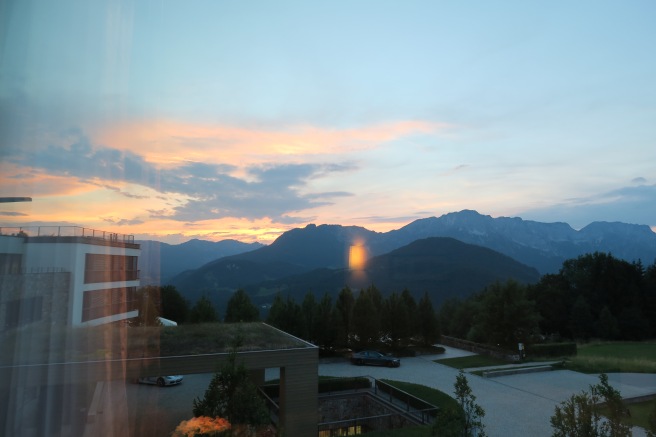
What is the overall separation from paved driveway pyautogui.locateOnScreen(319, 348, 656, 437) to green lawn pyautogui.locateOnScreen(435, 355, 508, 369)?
2.73ft

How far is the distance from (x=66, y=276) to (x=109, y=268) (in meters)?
6.85

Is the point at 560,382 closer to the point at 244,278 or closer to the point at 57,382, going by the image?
the point at 57,382

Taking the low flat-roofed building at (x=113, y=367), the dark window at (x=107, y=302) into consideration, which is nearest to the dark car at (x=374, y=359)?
the low flat-roofed building at (x=113, y=367)

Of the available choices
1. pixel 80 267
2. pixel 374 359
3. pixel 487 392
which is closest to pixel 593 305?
pixel 374 359

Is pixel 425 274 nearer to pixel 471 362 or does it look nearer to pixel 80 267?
pixel 471 362

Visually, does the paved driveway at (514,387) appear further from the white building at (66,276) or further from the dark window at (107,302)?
the white building at (66,276)

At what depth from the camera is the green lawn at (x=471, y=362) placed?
80.1 feet

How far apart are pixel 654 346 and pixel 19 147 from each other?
43002 mm

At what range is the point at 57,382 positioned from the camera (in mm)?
7305

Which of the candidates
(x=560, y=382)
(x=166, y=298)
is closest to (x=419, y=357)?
(x=560, y=382)

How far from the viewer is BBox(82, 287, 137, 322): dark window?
19722mm

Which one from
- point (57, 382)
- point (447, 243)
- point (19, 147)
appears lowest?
point (57, 382)

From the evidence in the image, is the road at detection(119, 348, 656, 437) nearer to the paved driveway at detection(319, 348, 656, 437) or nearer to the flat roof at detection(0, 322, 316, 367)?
the paved driveway at detection(319, 348, 656, 437)

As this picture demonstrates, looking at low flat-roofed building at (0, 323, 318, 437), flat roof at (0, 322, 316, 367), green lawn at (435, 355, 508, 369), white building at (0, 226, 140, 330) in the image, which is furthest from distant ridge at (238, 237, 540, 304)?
low flat-roofed building at (0, 323, 318, 437)
